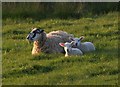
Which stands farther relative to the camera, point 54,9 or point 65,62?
point 54,9

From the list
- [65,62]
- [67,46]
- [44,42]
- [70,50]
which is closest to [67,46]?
[67,46]

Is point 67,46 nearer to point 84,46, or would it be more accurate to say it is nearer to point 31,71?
point 84,46

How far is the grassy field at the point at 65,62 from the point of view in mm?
11703

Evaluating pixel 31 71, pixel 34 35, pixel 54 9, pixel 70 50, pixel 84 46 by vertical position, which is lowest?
pixel 54 9

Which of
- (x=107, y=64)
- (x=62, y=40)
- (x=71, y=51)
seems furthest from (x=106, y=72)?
(x=62, y=40)

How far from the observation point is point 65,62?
43.9 feet

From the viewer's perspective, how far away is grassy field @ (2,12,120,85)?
11.7 meters

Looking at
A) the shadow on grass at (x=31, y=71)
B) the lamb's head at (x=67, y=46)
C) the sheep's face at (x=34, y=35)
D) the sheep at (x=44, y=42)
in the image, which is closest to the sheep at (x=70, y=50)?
the lamb's head at (x=67, y=46)

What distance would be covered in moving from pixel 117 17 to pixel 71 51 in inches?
301

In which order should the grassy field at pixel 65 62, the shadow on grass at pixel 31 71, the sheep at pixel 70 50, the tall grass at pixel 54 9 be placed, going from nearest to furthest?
1. the grassy field at pixel 65 62
2. the shadow on grass at pixel 31 71
3. the sheep at pixel 70 50
4. the tall grass at pixel 54 9

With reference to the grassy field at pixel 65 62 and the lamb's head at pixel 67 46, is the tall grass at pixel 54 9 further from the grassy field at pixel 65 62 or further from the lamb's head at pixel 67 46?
the lamb's head at pixel 67 46

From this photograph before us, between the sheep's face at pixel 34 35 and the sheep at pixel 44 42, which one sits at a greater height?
the sheep's face at pixel 34 35

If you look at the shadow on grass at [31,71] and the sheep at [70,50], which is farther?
the sheep at [70,50]

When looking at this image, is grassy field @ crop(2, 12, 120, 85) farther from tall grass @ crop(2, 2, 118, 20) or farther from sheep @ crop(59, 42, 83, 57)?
tall grass @ crop(2, 2, 118, 20)
